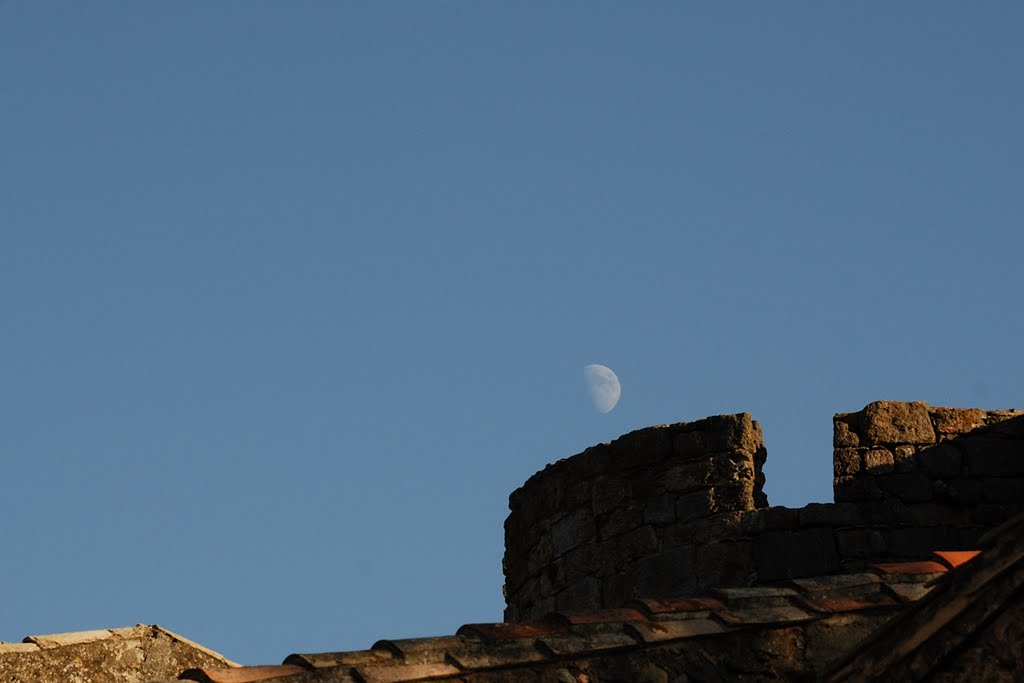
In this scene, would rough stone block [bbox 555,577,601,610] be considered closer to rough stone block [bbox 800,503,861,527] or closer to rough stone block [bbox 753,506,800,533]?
rough stone block [bbox 753,506,800,533]

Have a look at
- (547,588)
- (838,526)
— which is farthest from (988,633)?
(547,588)

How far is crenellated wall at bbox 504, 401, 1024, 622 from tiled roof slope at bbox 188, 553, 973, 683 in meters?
2.23

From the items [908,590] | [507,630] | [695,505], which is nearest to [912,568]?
[908,590]

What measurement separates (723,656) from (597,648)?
17.9 inches

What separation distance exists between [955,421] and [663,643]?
3641 mm

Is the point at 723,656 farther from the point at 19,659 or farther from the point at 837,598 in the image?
the point at 19,659

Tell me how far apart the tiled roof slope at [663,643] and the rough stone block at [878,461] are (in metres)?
2.45

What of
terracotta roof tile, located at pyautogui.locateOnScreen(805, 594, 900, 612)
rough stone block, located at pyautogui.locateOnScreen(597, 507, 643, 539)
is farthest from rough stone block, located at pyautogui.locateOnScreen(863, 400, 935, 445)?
terracotta roof tile, located at pyautogui.locateOnScreen(805, 594, 900, 612)

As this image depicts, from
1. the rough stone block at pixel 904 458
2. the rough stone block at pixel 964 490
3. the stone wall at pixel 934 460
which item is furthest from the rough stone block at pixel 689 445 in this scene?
the rough stone block at pixel 964 490

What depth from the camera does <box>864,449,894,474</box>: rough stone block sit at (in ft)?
26.2

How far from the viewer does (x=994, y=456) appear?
8.08 m

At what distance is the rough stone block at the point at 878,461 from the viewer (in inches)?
315

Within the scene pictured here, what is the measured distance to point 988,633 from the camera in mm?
4191

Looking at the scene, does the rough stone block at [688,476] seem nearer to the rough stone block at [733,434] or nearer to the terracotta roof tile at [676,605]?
the rough stone block at [733,434]
